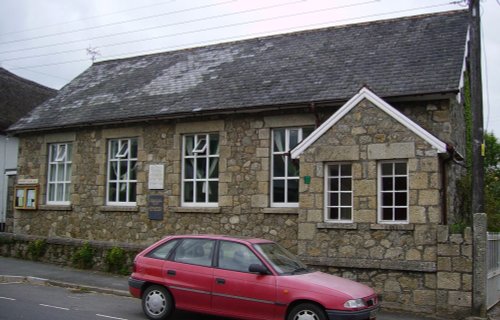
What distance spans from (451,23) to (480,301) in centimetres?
844

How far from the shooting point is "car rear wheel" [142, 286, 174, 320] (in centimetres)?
960

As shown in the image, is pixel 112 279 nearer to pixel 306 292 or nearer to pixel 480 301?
pixel 306 292

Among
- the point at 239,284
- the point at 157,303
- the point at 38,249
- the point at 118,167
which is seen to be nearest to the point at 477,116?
the point at 239,284

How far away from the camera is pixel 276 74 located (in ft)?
55.1

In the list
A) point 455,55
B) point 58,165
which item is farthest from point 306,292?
point 58,165

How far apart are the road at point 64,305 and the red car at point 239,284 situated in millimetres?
724

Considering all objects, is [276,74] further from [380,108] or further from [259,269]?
[259,269]

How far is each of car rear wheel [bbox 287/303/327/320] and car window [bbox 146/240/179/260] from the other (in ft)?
8.34

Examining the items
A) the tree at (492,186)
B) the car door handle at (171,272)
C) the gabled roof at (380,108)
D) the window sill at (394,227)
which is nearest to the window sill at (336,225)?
the window sill at (394,227)

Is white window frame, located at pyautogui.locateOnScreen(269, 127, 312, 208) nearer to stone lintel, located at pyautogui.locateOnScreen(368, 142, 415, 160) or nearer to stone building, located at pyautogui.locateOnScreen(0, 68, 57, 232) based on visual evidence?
stone lintel, located at pyautogui.locateOnScreen(368, 142, 415, 160)

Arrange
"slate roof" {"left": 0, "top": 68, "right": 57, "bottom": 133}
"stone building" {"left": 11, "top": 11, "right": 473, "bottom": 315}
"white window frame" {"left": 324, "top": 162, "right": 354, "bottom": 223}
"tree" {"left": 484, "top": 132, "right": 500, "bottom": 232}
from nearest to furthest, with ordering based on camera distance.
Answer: "stone building" {"left": 11, "top": 11, "right": 473, "bottom": 315}, "white window frame" {"left": 324, "top": 162, "right": 354, "bottom": 223}, "tree" {"left": 484, "top": 132, "right": 500, "bottom": 232}, "slate roof" {"left": 0, "top": 68, "right": 57, "bottom": 133}

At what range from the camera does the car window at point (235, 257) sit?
9.33 metres

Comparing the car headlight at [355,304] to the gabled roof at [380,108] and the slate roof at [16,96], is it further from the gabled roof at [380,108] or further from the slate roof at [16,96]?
the slate roof at [16,96]

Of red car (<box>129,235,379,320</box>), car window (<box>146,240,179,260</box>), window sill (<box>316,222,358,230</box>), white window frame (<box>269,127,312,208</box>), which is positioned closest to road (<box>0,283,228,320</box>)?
red car (<box>129,235,379,320</box>)
